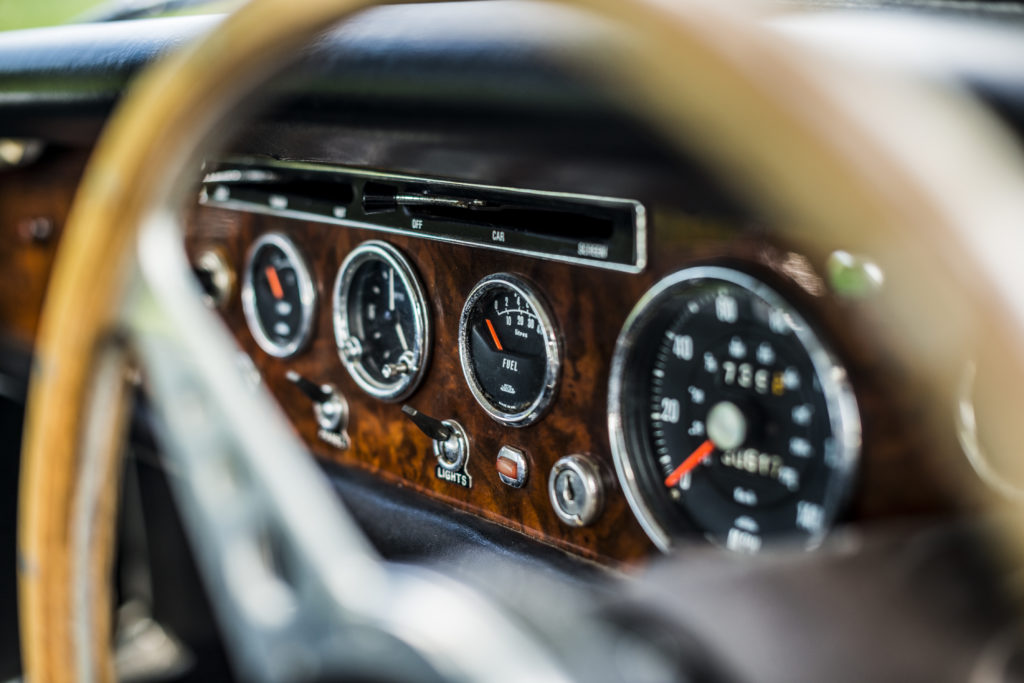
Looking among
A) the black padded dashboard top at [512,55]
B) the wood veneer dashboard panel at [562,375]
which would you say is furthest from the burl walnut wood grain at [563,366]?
the black padded dashboard top at [512,55]

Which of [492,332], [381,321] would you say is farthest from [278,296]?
[492,332]

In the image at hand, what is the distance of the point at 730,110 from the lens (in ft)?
1.65

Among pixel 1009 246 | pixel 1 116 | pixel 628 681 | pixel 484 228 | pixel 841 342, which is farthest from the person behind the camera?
pixel 1 116

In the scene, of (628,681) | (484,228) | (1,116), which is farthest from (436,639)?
(1,116)

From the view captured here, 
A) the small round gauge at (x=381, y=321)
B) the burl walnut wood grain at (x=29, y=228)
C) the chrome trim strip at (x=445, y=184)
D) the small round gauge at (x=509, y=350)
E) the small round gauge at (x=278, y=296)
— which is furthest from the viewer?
the burl walnut wood grain at (x=29, y=228)

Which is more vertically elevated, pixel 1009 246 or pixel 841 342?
pixel 1009 246

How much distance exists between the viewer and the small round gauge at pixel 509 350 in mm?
1538

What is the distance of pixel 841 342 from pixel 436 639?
72 centimetres

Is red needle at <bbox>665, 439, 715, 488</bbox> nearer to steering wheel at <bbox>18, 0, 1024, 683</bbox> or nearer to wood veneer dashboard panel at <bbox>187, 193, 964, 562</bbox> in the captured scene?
wood veneer dashboard panel at <bbox>187, 193, 964, 562</bbox>

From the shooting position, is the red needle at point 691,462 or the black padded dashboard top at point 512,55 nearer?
the black padded dashboard top at point 512,55

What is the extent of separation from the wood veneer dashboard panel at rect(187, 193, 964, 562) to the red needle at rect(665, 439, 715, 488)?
0.09 m

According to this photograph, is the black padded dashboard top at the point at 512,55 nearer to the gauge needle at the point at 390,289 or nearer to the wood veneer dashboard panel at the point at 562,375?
the wood veneer dashboard panel at the point at 562,375

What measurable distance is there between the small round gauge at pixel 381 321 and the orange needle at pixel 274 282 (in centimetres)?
19

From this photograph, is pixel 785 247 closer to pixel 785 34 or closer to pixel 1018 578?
pixel 1018 578
